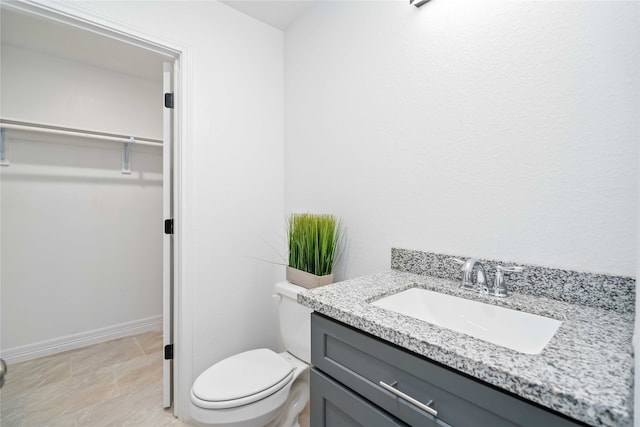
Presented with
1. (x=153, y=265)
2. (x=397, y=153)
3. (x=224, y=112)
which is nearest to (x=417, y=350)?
(x=397, y=153)

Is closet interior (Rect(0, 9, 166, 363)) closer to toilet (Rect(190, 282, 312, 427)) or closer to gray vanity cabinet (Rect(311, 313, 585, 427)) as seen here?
toilet (Rect(190, 282, 312, 427))

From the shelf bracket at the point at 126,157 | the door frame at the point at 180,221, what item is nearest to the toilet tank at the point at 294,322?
the door frame at the point at 180,221

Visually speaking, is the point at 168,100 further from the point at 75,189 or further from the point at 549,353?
the point at 549,353

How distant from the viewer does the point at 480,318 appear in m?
0.92

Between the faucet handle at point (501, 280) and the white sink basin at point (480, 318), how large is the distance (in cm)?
7

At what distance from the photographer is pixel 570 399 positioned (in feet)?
1.48

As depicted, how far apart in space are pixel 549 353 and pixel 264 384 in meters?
1.05

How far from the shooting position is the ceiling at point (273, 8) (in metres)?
1.72

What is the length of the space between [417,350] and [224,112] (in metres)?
1.61

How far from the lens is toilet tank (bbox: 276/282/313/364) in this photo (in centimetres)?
138

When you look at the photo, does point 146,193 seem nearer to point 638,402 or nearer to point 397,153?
point 397,153

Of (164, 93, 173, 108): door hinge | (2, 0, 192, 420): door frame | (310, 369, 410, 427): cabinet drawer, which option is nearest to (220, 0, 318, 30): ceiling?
(2, 0, 192, 420): door frame

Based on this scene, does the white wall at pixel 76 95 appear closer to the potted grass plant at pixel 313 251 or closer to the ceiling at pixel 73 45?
the ceiling at pixel 73 45

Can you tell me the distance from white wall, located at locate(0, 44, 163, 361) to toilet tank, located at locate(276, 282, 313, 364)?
178 cm
